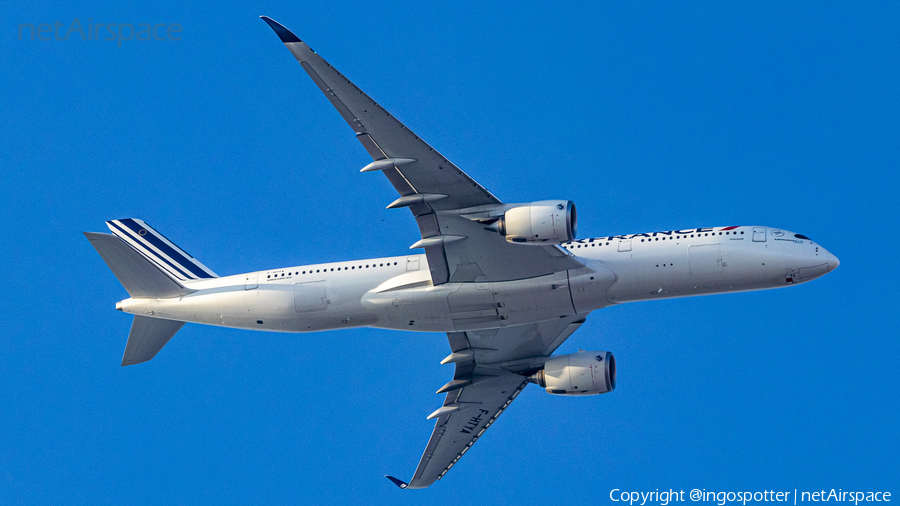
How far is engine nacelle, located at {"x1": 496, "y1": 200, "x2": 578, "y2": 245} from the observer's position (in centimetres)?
3903

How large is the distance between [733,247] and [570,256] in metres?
6.85

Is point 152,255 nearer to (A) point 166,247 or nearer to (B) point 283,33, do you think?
(A) point 166,247

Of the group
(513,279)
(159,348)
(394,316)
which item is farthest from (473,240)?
(159,348)

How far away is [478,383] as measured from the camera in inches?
2018

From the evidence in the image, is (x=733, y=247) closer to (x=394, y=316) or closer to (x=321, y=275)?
(x=394, y=316)

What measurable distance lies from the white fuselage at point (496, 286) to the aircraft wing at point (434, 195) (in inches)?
31.1

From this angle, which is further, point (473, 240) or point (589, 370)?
point (589, 370)

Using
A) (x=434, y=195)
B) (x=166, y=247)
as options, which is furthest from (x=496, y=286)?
(x=166, y=247)

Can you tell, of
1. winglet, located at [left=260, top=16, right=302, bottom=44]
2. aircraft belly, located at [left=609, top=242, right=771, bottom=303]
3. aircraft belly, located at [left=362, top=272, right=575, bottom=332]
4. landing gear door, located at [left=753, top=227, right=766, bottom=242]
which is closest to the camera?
winglet, located at [left=260, top=16, right=302, bottom=44]

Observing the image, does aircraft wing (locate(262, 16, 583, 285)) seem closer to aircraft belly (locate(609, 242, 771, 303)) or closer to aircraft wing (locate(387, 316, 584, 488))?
aircraft belly (locate(609, 242, 771, 303))

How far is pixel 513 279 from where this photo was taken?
1684 inches

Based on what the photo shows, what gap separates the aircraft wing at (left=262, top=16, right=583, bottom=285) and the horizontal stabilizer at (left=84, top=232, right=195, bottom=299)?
12237mm

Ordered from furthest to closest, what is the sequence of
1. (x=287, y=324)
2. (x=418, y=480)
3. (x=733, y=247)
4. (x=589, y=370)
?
(x=418, y=480) < (x=589, y=370) < (x=287, y=324) < (x=733, y=247)

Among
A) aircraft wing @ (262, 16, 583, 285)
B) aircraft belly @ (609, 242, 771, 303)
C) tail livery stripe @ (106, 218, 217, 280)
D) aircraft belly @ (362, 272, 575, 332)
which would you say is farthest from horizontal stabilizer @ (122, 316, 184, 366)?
aircraft belly @ (609, 242, 771, 303)
